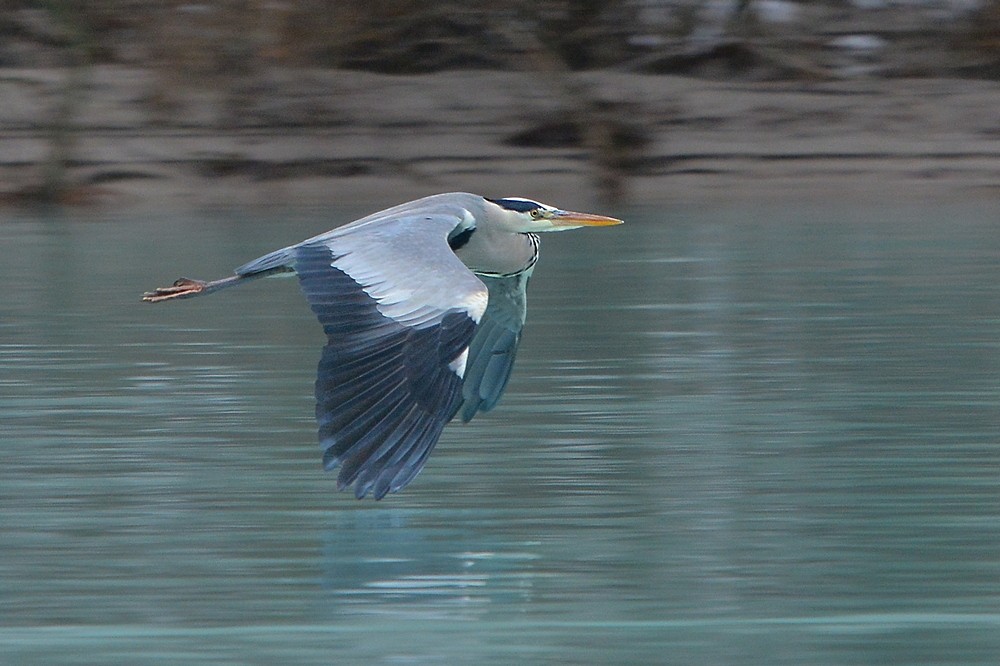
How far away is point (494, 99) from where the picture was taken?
1742cm

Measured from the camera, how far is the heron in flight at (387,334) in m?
4.23

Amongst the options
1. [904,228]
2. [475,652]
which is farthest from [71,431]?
[904,228]

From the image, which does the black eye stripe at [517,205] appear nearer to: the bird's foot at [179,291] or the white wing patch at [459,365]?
the bird's foot at [179,291]

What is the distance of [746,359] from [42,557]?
3.36 meters

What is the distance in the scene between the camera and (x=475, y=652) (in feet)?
11.0

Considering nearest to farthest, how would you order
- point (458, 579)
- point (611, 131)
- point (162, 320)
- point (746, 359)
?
point (458, 579)
point (746, 359)
point (162, 320)
point (611, 131)

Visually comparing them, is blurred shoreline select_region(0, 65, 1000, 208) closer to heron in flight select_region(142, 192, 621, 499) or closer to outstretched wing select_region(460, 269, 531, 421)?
outstretched wing select_region(460, 269, 531, 421)

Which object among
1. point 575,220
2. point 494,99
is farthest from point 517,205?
point 494,99

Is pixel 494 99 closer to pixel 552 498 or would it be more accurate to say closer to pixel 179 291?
pixel 179 291

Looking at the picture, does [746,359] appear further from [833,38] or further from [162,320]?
[833,38]

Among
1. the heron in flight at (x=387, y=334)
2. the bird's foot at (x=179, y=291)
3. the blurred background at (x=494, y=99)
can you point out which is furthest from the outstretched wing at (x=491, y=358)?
the blurred background at (x=494, y=99)

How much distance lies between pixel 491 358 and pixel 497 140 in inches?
454

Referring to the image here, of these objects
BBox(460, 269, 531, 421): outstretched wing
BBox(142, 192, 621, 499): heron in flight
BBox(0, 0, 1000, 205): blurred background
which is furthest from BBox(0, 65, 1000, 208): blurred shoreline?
BBox(142, 192, 621, 499): heron in flight

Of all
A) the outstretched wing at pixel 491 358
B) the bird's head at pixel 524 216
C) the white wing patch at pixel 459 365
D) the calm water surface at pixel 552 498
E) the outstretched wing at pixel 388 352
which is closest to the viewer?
the calm water surface at pixel 552 498
